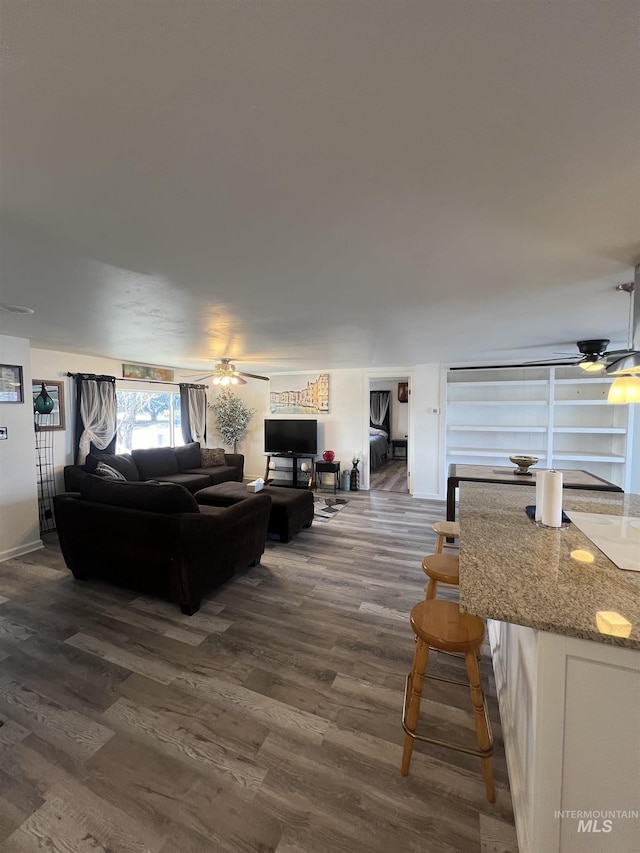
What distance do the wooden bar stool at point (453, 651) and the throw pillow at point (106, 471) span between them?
397 centimetres

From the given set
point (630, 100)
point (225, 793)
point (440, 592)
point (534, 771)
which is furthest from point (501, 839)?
point (630, 100)

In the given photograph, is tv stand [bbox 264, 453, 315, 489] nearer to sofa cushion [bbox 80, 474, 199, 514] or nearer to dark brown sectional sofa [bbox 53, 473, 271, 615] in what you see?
dark brown sectional sofa [bbox 53, 473, 271, 615]

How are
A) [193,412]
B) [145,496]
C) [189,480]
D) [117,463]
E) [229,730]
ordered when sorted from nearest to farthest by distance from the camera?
[229,730], [145,496], [117,463], [189,480], [193,412]

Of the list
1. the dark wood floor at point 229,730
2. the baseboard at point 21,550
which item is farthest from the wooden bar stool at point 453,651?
the baseboard at point 21,550

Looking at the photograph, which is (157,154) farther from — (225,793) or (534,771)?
(225,793)

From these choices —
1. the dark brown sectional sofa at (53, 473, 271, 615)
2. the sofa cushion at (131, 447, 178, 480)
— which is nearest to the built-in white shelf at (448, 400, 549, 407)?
the dark brown sectional sofa at (53, 473, 271, 615)

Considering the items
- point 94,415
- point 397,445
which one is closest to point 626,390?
point 94,415

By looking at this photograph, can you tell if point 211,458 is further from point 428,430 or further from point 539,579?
point 539,579

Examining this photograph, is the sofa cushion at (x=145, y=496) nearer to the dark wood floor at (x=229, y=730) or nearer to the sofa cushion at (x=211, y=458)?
the dark wood floor at (x=229, y=730)

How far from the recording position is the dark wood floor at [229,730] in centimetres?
127

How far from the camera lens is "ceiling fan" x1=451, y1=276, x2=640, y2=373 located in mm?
1891

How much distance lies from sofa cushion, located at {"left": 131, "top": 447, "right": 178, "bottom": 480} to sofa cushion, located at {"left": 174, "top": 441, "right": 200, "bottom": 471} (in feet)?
0.45

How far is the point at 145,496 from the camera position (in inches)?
106

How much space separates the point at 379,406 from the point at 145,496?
26.9ft
